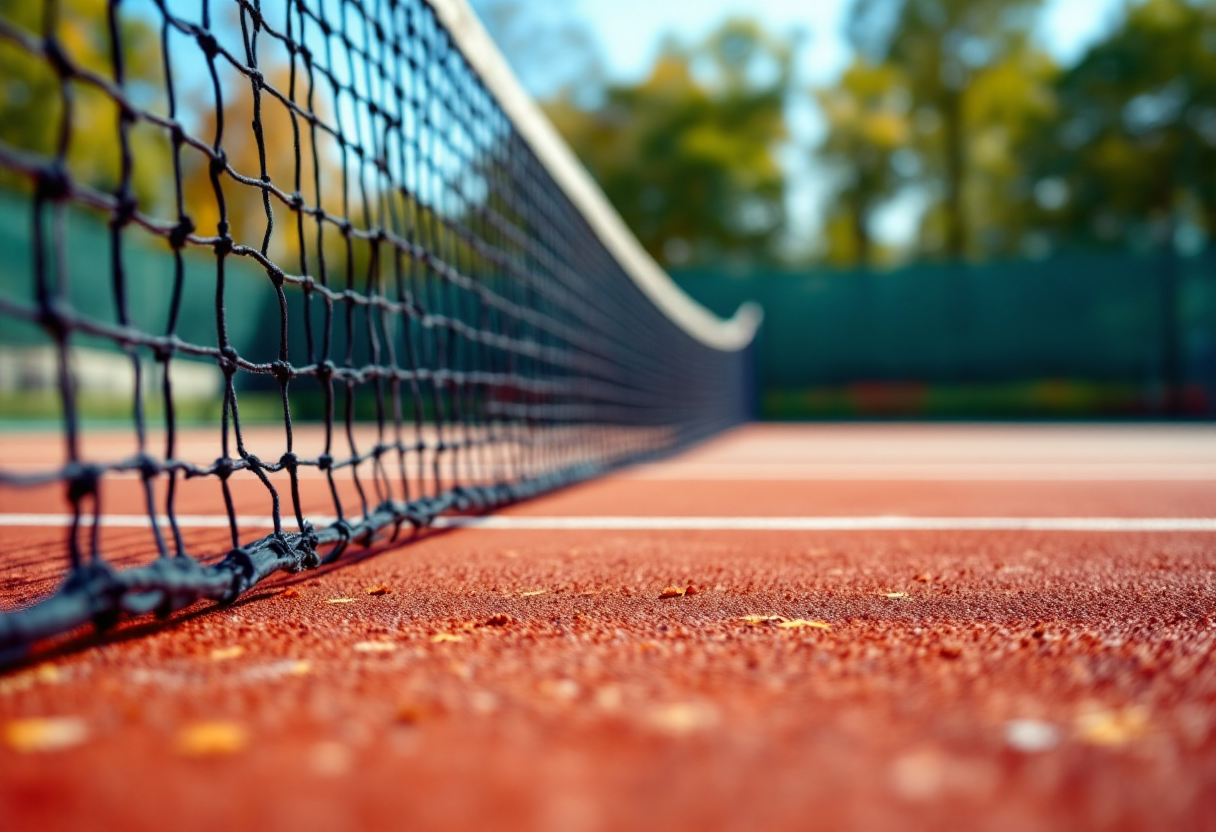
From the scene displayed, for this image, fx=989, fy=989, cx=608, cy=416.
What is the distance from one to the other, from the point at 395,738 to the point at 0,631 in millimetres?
488

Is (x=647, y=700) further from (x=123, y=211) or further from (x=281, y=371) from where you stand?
(x=281, y=371)

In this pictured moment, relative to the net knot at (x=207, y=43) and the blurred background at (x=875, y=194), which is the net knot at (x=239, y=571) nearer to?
the net knot at (x=207, y=43)

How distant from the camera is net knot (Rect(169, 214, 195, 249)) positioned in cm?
159

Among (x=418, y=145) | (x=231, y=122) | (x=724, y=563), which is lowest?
(x=724, y=563)

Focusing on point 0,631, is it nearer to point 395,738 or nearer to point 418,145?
point 395,738

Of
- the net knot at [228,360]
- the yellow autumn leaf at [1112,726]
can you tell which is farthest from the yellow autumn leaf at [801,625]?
the net knot at [228,360]

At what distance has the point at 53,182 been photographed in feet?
4.04

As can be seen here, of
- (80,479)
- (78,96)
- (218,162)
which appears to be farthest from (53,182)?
(78,96)

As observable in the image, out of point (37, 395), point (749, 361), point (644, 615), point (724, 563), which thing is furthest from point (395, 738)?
point (749, 361)

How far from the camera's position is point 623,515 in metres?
3.09

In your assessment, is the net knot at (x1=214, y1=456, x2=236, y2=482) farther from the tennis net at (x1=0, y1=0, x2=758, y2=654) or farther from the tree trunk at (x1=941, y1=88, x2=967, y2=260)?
the tree trunk at (x1=941, y1=88, x2=967, y2=260)

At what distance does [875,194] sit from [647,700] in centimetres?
2656

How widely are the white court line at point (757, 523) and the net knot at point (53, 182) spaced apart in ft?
5.08

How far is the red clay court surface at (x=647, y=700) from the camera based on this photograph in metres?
0.82
